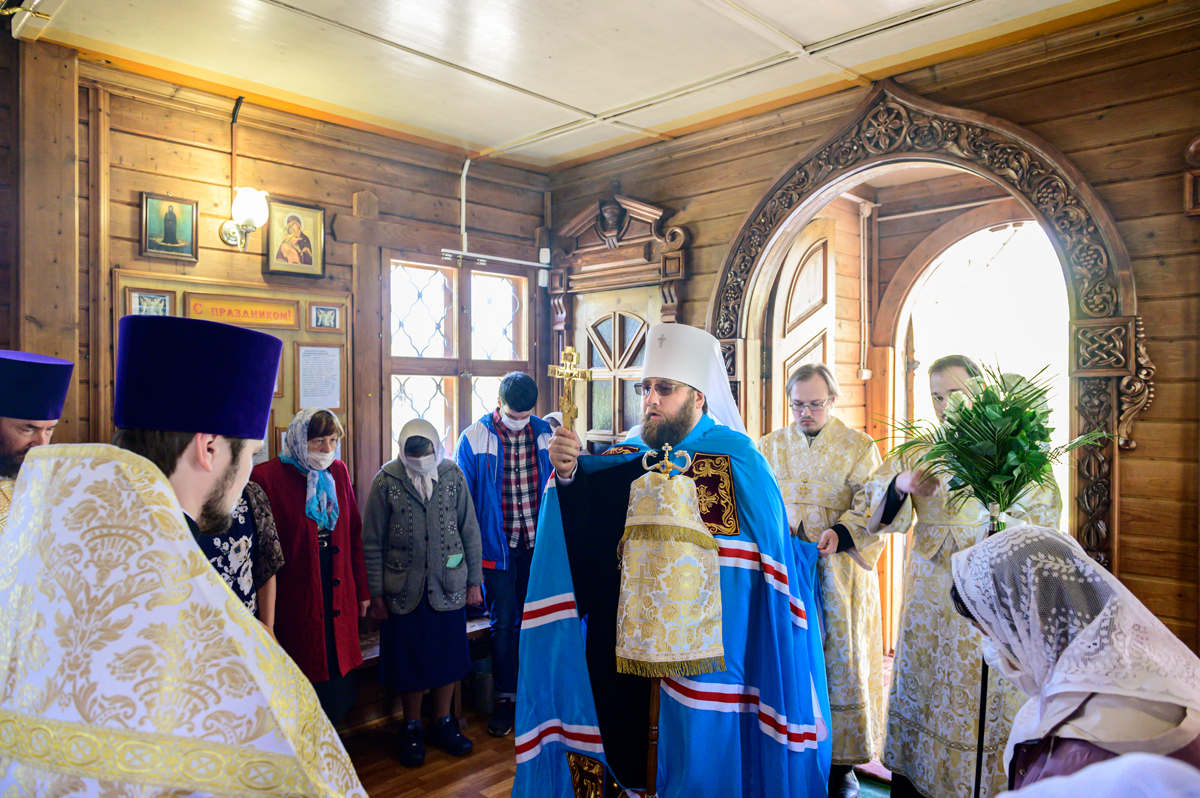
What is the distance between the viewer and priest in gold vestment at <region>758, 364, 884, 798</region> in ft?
10.3

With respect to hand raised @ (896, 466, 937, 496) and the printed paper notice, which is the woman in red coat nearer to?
the printed paper notice

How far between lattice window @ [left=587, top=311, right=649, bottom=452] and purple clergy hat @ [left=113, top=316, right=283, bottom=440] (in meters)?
3.71

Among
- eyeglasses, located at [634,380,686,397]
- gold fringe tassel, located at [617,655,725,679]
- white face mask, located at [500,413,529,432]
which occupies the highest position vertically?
eyeglasses, located at [634,380,686,397]

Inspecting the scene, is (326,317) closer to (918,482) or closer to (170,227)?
(170,227)

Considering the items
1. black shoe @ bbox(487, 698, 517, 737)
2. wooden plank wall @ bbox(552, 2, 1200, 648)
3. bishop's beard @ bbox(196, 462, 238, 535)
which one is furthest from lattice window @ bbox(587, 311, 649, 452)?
bishop's beard @ bbox(196, 462, 238, 535)

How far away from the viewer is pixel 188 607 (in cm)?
91

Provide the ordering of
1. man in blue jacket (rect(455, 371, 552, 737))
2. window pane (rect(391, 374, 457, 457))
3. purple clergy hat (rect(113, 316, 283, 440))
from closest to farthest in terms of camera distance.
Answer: purple clergy hat (rect(113, 316, 283, 440)) < man in blue jacket (rect(455, 371, 552, 737)) < window pane (rect(391, 374, 457, 457))

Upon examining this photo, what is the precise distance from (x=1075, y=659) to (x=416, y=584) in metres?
2.82

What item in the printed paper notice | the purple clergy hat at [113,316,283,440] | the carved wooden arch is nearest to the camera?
the purple clergy hat at [113,316,283,440]

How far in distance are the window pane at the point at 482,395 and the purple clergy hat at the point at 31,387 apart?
269 cm

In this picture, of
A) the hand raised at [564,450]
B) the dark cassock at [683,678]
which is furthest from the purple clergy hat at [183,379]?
the dark cassock at [683,678]

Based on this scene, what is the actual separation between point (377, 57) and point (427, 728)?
3282mm

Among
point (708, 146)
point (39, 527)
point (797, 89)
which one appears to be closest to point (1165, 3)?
point (797, 89)

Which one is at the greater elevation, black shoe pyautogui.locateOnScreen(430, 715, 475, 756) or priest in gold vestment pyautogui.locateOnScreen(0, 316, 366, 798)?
priest in gold vestment pyautogui.locateOnScreen(0, 316, 366, 798)
